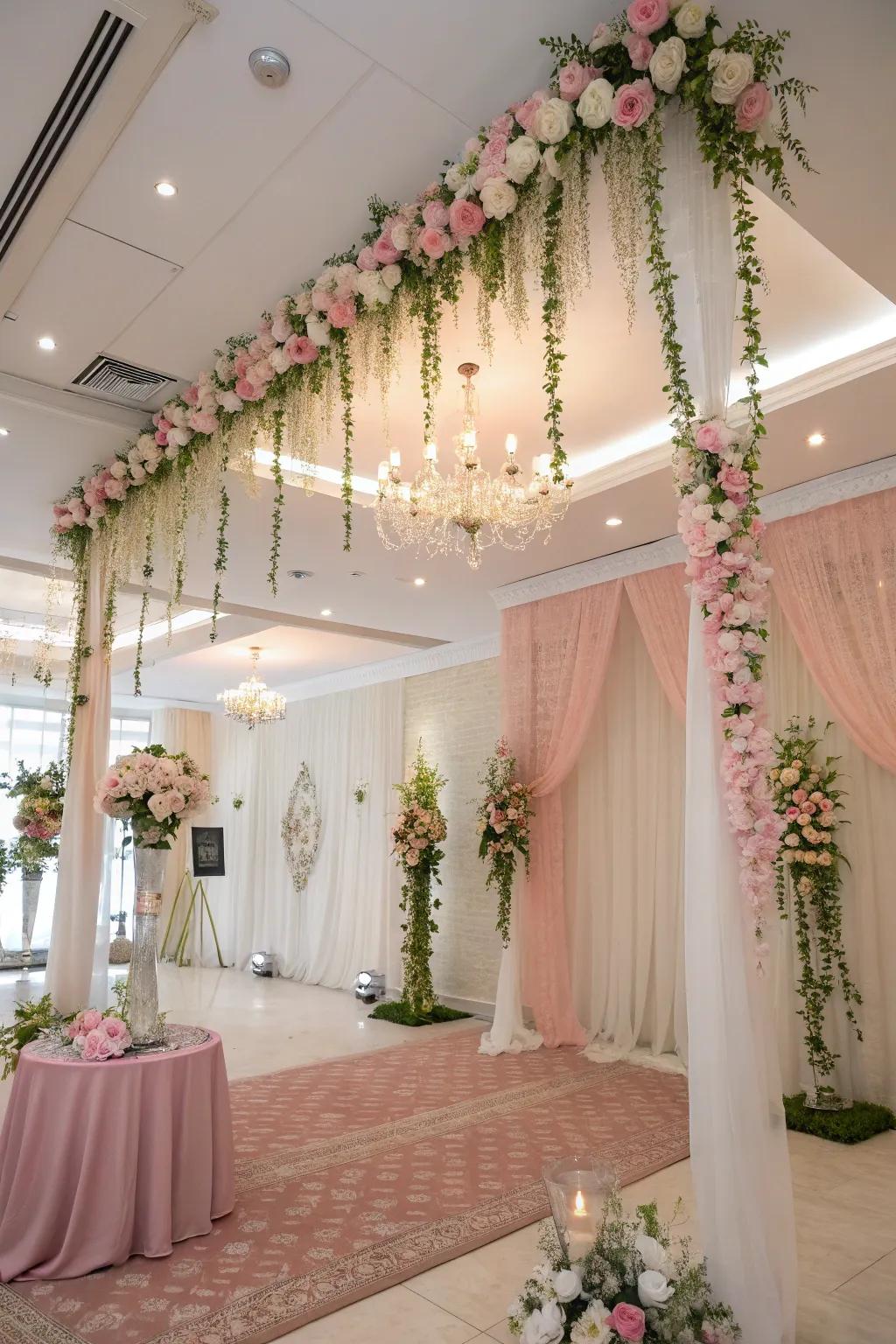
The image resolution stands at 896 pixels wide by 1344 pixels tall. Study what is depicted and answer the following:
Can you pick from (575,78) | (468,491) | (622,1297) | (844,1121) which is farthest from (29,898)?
(575,78)

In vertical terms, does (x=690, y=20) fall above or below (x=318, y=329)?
above

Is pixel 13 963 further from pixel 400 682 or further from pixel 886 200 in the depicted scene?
pixel 886 200

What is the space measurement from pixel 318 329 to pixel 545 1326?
3361mm

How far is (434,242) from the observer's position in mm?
2975

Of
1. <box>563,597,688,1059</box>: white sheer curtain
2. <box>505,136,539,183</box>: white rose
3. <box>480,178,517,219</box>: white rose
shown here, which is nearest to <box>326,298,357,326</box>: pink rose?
<box>480,178,517,219</box>: white rose

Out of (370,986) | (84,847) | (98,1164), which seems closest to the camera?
(98,1164)

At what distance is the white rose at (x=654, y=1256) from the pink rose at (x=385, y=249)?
3.19m

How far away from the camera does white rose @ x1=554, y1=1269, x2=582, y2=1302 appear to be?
2475mm

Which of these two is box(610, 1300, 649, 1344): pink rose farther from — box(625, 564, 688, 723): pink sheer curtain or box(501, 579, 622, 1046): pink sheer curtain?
box(501, 579, 622, 1046): pink sheer curtain

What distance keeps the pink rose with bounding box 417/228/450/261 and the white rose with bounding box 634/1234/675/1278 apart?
3063 millimetres

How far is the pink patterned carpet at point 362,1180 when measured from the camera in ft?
9.84

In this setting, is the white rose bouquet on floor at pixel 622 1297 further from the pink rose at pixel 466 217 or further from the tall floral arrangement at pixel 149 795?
the pink rose at pixel 466 217

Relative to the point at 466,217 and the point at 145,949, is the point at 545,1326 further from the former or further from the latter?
the point at 466,217

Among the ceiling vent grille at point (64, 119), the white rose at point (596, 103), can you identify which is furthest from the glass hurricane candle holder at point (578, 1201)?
the ceiling vent grille at point (64, 119)
